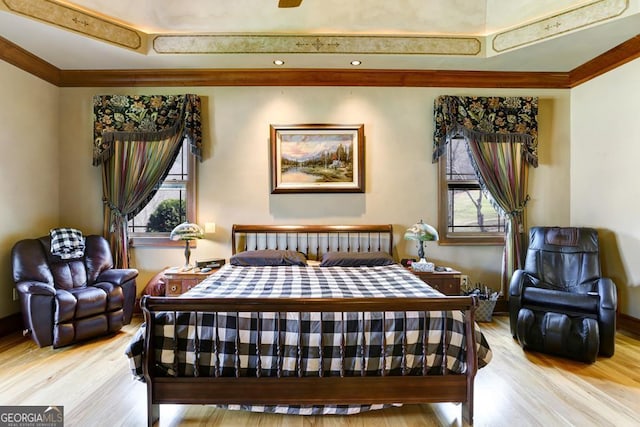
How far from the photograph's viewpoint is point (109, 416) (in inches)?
86.2

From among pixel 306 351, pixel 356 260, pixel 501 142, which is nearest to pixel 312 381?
pixel 306 351

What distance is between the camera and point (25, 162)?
3.72m

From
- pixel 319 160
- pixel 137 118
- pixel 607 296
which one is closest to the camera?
pixel 607 296

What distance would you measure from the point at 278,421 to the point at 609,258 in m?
4.10

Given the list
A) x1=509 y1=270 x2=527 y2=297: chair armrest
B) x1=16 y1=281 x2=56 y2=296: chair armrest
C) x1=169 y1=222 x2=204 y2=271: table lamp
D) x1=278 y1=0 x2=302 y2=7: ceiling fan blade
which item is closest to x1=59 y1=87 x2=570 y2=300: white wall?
x1=169 y1=222 x2=204 y2=271: table lamp

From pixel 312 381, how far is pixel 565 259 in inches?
125

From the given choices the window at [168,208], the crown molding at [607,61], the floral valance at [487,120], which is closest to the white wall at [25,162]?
the window at [168,208]

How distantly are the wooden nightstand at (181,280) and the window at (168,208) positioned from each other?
738mm

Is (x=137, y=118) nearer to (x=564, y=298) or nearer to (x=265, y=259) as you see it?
(x=265, y=259)

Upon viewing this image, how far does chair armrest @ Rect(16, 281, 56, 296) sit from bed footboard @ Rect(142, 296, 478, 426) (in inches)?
74.9

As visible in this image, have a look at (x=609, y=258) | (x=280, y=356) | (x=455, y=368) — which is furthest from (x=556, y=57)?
(x=280, y=356)

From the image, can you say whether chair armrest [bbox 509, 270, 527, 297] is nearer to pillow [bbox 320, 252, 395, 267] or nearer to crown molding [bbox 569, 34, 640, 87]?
pillow [bbox 320, 252, 395, 267]

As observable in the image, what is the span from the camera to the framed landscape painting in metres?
4.22

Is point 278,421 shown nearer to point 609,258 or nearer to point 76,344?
point 76,344
